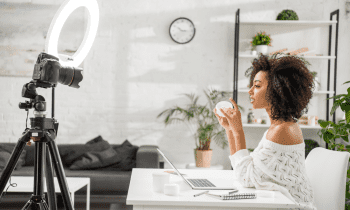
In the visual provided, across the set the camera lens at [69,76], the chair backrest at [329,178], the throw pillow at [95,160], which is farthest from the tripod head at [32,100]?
the throw pillow at [95,160]

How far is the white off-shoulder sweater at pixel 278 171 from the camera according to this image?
1.28 meters

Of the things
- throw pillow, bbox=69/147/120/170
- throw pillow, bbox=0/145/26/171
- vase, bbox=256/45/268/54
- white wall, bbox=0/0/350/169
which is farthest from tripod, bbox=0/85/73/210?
vase, bbox=256/45/268/54

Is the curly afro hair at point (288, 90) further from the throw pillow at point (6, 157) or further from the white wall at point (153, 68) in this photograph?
the throw pillow at point (6, 157)

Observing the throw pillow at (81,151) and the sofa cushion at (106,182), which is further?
the throw pillow at (81,151)

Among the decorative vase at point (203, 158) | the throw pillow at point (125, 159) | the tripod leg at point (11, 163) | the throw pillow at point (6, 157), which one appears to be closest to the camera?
the tripod leg at point (11, 163)

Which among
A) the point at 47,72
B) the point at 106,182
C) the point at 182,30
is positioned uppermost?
the point at 182,30

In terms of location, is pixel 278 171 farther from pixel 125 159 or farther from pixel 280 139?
pixel 125 159

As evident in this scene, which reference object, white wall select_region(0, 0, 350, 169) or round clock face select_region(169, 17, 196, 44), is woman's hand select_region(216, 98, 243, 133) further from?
round clock face select_region(169, 17, 196, 44)

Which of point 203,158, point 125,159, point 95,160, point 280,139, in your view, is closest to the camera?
point 280,139

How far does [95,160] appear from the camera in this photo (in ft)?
9.59

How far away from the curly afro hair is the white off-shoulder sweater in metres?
0.15

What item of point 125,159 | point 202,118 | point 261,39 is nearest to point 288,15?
point 261,39

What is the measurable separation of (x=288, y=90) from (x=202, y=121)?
2275mm

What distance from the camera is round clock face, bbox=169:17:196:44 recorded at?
146 inches
